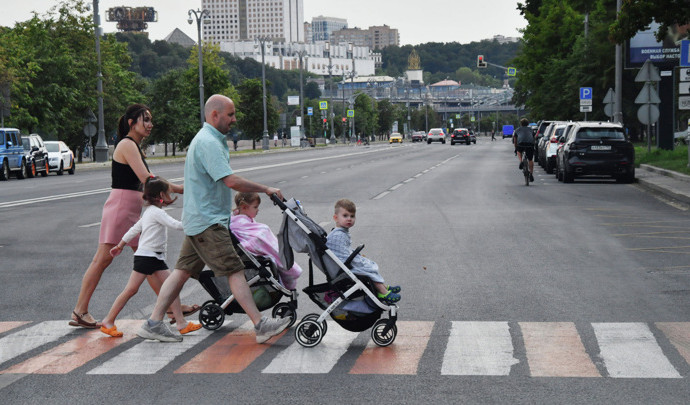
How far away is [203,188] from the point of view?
293 inches

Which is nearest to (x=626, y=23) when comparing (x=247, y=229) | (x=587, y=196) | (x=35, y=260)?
(x=587, y=196)

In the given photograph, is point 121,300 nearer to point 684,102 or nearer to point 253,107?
point 684,102

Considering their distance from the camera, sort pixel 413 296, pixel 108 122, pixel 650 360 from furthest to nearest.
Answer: pixel 108 122
pixel 413 296
pixel 650 360

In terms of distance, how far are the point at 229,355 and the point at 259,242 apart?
3.42 feet

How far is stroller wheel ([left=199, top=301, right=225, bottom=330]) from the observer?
798 cm

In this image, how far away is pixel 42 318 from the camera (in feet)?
28.6

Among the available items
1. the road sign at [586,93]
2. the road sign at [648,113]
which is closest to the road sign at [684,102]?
the road sign at [648,113]

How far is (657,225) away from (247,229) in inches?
387

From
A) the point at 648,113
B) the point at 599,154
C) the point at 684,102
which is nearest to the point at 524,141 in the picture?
the point at 599,154

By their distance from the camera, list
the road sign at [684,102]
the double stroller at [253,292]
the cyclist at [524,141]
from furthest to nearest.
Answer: the cyclist at [524,141], the road sign at [684,102], the double stroller at [253,292]

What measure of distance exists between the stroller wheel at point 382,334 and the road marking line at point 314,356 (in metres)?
0.23

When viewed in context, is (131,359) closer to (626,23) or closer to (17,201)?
(17,201)

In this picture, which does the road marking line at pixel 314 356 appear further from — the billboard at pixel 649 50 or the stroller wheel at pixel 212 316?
the billboard at pixel 649 50

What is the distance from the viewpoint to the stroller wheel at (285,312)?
784 cm
